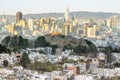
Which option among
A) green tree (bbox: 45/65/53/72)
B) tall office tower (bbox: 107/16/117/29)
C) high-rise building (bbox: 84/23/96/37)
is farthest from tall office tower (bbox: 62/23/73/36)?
green tree (bbox: 45/65/53/72)

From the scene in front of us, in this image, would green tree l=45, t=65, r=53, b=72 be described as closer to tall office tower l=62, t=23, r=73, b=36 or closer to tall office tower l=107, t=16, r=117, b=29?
tall office tower l=62, t=23, r=73, b=36

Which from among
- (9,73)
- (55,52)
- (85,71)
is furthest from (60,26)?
(9,73)

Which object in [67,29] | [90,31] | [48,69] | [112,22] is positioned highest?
[48,69]

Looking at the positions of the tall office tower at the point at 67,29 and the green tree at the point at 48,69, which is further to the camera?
the tall office tower at the point at 67,29

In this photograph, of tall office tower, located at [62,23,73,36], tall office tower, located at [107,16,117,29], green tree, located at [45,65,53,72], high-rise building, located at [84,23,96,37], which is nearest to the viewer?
green tree, located at [45,65,53,72]

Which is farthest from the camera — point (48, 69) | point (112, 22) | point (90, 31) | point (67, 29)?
point (112, 22)

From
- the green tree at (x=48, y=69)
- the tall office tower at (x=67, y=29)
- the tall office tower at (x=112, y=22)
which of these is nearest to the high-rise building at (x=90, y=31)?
the tall office tower at (x=67, y=29)

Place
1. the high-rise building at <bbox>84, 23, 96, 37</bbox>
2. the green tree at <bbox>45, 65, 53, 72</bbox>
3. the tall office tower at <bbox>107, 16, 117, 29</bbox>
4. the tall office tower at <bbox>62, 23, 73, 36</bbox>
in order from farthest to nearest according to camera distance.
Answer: the tall office tower at <bbox>107, 16, 117, 29</bbox>, the high-rise building at <bbox>84, 23, 96, 37</bbox>, the tall office tower at <bbox>62, 23, 73, 36</bbox>, the green tree at <bbox>45, 65, 53, 72</bbox>

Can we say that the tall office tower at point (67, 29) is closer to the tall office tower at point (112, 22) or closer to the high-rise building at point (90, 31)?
the high-rise building at point (90, 31)

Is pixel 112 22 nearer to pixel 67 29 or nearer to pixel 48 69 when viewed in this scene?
pixel 67 29

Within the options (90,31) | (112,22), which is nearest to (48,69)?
(90,31)

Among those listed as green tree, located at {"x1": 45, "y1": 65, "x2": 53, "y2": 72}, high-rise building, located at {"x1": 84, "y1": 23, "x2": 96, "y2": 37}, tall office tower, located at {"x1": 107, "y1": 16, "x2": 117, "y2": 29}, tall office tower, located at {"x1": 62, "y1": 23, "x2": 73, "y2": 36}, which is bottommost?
tall office tower, located at {"x1": 107, "y1": 16, "x2": 117, "y2": 29}
